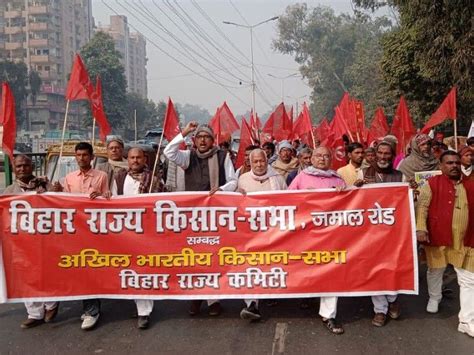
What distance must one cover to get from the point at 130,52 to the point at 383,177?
393ft

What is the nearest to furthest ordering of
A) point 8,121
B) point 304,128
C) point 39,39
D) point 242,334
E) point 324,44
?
point 242,334 → point 8,121 → point 304,128 → point 324,44 → point 39,39

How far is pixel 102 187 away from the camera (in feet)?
16.2

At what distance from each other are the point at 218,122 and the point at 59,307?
5.71m

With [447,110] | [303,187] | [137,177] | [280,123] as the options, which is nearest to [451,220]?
[303,187]

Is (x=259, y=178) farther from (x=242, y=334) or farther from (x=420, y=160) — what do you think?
(x=420, y=160)

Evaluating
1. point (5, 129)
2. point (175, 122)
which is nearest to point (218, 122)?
point (175, 122)

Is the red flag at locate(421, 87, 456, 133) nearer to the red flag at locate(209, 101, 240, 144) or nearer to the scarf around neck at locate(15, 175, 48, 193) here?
the red flag at locate(209, 101, 240, 144)

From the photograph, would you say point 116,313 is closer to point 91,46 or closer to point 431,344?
point 431,344

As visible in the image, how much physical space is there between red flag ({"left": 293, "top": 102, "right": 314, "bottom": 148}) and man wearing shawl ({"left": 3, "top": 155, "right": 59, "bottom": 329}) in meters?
5.97

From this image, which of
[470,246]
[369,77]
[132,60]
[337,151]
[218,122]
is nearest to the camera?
[470,246]

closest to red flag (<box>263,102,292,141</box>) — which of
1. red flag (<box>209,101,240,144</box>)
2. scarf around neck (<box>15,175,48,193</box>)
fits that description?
red flag (<box>209,101,240,144</box>)

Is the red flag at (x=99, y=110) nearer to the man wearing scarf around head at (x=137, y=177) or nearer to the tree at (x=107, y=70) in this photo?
the man wearing scarf around head at (x=137, y=177)

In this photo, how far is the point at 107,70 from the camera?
5756 centimetres

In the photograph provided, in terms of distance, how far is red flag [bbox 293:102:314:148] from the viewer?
10047 millimetres
